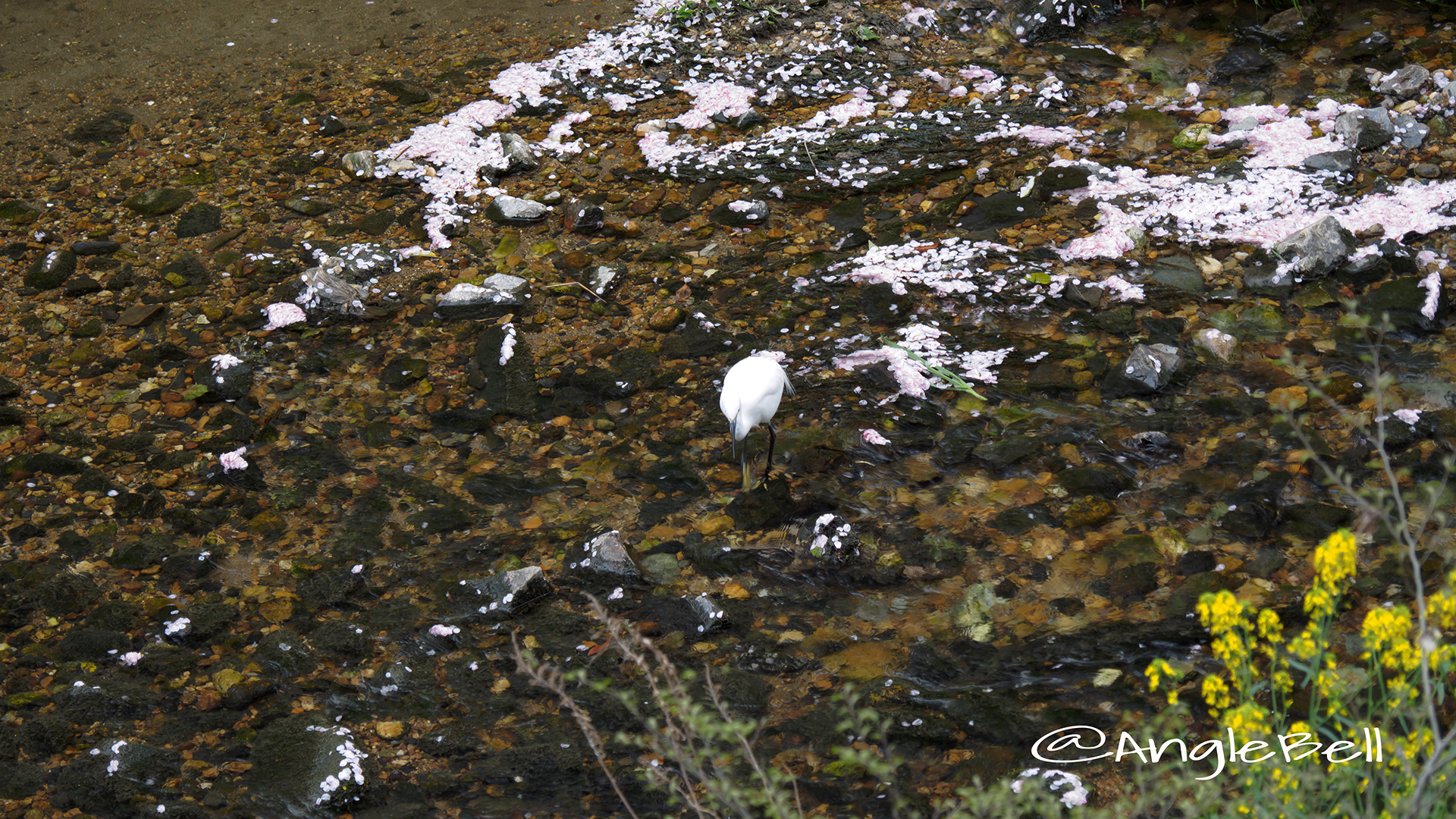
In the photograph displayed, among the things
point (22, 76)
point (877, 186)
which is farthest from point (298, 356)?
point (22, 76)

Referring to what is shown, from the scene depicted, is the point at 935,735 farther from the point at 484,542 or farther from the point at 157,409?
the point at 157,409

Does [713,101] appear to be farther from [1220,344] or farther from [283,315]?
[1220,344]

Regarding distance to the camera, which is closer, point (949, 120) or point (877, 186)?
point (877, 186)

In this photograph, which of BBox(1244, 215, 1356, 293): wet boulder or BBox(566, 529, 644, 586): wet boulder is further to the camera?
BBox(1244, 215, 1356, 293): wet boulder

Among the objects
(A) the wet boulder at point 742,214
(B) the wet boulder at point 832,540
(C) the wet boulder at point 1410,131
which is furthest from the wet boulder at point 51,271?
(C) the wet boulder at point 1410,131

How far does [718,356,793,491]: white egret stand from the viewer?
10.4 feet

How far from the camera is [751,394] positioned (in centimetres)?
317

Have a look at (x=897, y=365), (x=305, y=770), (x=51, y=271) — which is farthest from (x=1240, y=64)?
(x=51, y=271)

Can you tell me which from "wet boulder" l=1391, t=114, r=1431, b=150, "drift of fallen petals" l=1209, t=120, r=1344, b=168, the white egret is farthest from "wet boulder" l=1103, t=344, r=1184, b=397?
"wet boulder" l=1391, t=114, r=1431, b=150

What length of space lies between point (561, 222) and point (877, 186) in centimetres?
155

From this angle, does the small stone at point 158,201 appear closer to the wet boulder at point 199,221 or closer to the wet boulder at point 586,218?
the wet boulder at point 199,221

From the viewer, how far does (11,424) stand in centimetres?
396

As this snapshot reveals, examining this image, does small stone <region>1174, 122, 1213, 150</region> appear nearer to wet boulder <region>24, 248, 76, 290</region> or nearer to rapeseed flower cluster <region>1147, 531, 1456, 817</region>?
rapeseed flower cluster <region>1147, 531, 1456, 817</region>

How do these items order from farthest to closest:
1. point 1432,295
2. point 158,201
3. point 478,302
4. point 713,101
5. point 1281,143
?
point 713,101
point 158,201
point 1281,143
point 478,302
point 1432,295
